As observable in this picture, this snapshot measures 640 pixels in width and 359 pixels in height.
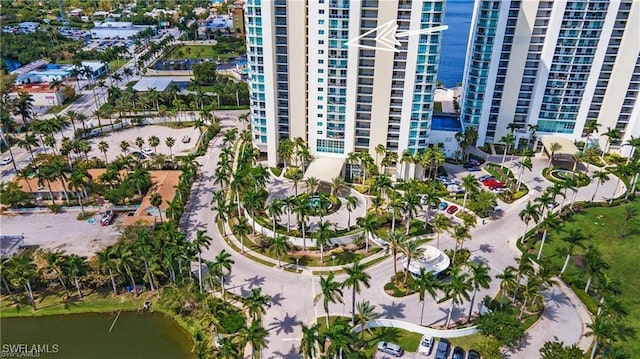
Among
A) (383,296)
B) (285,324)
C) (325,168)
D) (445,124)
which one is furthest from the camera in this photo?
(445,124)

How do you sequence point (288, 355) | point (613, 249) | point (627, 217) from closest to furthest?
point (288, 355) → point (613, 249) → point (627, 217)

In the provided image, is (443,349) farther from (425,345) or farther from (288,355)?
(288,355)

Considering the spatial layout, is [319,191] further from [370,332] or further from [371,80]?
[370,332]

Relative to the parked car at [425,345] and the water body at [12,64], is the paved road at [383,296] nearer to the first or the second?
the parked car at [425,345]

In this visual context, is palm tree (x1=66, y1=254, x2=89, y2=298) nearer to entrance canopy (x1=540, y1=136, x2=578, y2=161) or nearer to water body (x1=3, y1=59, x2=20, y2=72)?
entrance canopy (x1=540, y1=136, x2=578, y2=161)

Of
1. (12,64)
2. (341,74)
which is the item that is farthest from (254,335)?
(12,64)

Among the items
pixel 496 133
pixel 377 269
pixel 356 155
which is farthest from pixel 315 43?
pixel 496 133

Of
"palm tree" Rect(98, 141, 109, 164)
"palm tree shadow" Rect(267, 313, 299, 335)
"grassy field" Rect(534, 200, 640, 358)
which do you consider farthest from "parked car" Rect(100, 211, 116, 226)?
"grassy field" Rect(534, 200, 640, 358)
